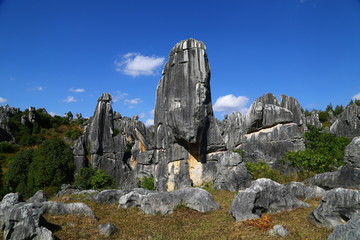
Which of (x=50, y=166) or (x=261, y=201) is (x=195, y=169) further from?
(x=50, y=166)

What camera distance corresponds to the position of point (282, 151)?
94.6 ft

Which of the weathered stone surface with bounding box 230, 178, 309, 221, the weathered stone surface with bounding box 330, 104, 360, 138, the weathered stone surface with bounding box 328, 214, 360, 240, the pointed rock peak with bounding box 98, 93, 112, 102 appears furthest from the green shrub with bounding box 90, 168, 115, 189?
the weathered stone surface with bounding box 330, 104, 360, 138

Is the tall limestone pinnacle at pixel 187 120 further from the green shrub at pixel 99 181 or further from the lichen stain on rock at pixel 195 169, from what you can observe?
the green shrub at pixel 99 181

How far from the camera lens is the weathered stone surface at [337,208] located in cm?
795

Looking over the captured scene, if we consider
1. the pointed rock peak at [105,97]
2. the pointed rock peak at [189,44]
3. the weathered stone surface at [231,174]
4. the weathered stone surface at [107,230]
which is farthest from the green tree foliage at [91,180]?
the weathered stone surface at [107,230]

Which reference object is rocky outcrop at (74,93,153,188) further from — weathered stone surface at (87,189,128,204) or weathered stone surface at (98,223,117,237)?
weathered stone surface at (98,223,117,237)

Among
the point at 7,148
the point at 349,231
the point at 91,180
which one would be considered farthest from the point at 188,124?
the point at 7,148

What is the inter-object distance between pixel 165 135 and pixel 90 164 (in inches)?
672

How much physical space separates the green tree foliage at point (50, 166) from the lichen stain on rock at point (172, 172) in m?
12.3

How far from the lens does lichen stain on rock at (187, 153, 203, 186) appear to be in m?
21.2

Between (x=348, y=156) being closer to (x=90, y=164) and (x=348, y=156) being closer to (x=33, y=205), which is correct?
(x=33, y=205)

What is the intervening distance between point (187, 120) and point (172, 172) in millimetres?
4335

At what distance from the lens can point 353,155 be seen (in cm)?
1419

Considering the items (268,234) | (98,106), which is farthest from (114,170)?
(268,234)
